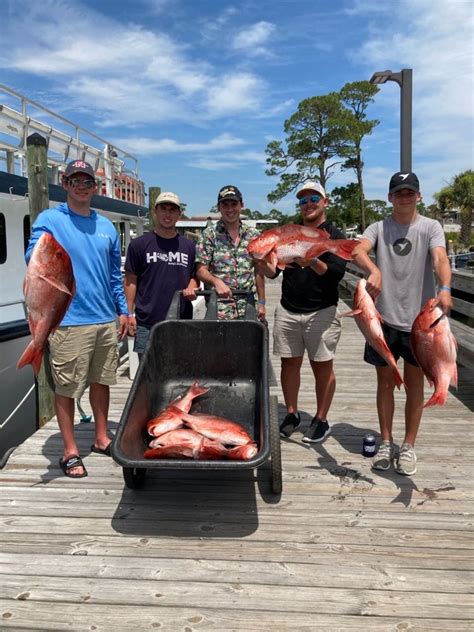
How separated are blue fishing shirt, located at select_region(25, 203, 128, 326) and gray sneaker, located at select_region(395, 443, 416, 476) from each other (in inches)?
96.3

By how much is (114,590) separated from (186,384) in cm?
187

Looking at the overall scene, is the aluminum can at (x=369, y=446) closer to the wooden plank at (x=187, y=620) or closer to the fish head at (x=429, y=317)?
the fish head at (x=429, y=317)

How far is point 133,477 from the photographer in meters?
3.54

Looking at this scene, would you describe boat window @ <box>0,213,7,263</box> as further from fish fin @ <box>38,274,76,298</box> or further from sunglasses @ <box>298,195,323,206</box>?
sunglasses @ <box>298,195,323,206</box>

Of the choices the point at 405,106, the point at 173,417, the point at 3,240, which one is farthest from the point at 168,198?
the point at 405,106

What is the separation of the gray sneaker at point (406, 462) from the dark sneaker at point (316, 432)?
84 centimetres

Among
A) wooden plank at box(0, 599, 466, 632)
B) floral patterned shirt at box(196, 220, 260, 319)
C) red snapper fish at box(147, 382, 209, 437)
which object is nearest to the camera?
wooden plank at box(0, 599, 466, 632)

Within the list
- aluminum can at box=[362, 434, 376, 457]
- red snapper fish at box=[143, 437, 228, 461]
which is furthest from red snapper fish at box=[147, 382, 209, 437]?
aluminum can at box=[362, 434, 376, 457]

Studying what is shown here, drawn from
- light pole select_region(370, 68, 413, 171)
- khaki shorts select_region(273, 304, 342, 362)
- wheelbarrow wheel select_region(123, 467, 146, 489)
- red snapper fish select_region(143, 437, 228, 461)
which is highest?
light pole select_region(370, 68, 413, 171)

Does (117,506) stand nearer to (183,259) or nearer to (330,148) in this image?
(183,259)

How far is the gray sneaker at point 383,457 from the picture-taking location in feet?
13.1

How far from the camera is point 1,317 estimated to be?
284 inches

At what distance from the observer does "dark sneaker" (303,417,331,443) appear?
4.62 meters

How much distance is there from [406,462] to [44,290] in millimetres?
2816
